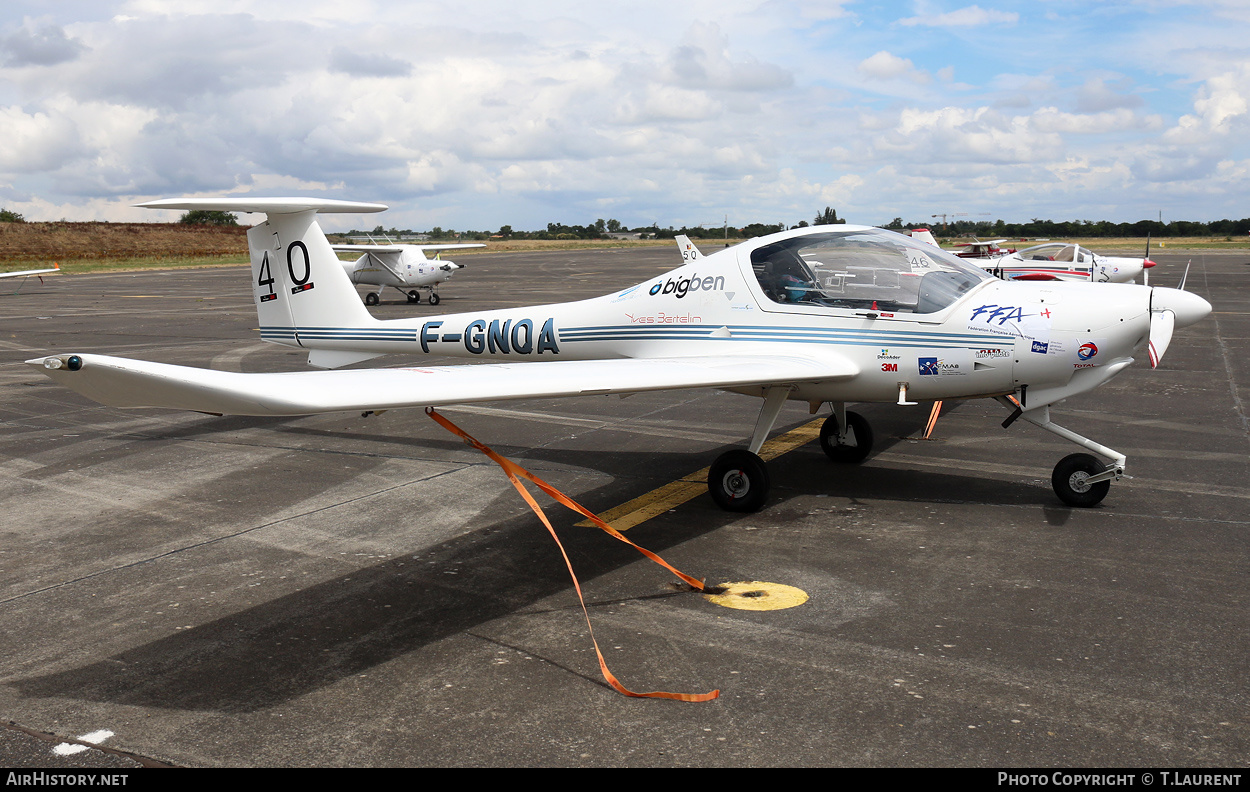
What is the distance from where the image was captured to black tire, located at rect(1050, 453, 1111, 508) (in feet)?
24.4

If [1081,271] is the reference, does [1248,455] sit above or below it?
below

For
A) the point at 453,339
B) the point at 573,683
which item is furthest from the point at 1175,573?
the point at 453,339

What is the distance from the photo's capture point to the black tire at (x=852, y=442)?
9.17m

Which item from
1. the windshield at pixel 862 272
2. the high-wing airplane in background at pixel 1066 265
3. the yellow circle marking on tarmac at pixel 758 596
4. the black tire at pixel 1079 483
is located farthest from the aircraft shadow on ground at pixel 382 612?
the high-wing airplane in background at pixel 1066 265

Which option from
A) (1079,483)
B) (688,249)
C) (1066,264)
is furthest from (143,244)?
(1079,483)

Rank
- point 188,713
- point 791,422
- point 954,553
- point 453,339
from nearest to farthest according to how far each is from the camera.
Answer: point 188,713 < point 954,553 < point 453,339 < point 791,422

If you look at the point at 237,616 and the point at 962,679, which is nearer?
the point at 962,679

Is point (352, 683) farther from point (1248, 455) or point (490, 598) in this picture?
point (1248, 455)

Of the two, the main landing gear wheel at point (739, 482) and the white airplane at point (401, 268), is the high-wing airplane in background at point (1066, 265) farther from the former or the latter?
the main landing gear wheel at point (739, 482)

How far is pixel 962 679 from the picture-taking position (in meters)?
4.54

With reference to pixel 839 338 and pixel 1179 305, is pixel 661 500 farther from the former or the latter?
pixel 1179 305

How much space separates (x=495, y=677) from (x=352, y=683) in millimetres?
756

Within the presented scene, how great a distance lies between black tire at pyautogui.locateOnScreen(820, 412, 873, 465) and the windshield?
1759mm

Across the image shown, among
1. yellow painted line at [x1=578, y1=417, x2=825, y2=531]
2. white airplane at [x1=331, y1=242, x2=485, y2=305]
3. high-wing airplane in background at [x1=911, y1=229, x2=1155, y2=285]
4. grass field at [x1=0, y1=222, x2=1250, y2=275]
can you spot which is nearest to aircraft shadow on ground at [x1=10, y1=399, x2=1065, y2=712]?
yellow painted line at [x1=578, y1=417, x2=825, y2=531]
